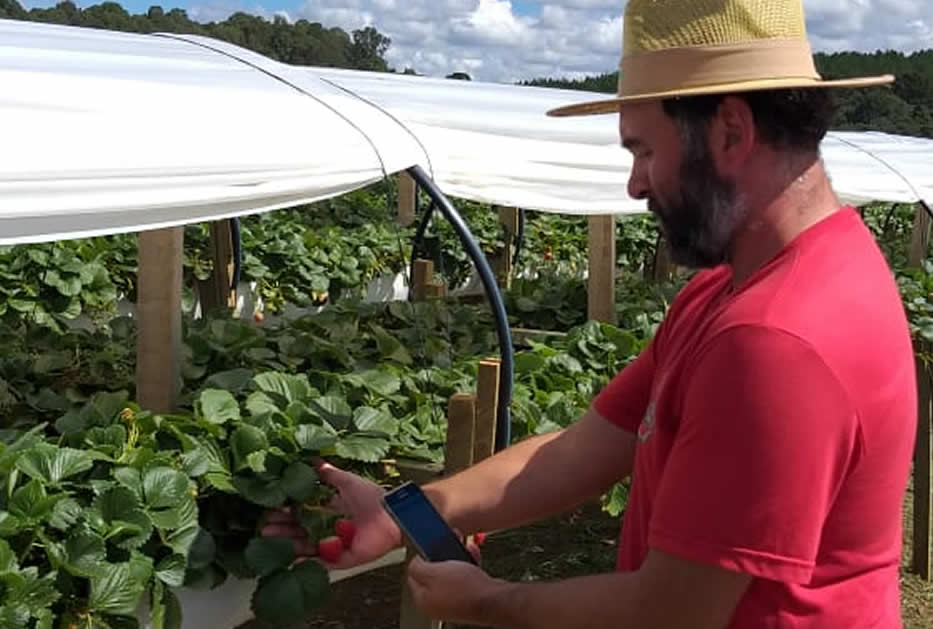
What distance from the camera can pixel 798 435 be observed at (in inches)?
43.1

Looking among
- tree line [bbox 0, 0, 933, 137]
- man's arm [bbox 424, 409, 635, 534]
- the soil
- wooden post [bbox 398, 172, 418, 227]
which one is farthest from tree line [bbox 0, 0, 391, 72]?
man's arm [bbox 424, 409, 635, 534]

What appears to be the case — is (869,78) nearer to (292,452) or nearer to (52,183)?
(52,183)

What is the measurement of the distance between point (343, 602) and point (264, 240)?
2883 mm

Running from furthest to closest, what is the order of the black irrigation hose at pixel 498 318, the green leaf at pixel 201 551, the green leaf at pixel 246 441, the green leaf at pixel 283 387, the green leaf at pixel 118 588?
1. the black irrigation hose at pixel 498 318
2. the green leaf at pixel 283 387
3. the green leaf at pixel 246 441
4. the green leaf at pixel 201 551
5. the green leaf at pixel 118 588

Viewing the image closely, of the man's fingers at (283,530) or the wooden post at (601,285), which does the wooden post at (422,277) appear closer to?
the wooden post at (601,285)

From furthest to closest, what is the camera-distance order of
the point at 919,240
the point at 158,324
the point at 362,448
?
the point at 919,240 < the point at 158,324 < the point at 362,448

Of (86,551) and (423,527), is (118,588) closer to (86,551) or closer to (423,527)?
(86,551)

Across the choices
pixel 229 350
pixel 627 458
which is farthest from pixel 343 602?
pixel 627 458

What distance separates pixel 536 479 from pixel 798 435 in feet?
2.11

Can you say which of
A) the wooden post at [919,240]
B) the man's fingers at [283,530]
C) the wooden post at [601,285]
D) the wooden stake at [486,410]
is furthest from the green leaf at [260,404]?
the wooden post at [919,240]

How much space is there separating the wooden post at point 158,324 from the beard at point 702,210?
2.28 m

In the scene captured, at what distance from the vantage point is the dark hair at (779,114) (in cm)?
123

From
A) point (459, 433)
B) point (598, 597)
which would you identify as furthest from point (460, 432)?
point (598, 597)

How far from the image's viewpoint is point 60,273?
17.4ft
